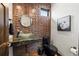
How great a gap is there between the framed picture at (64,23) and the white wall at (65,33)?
3cm

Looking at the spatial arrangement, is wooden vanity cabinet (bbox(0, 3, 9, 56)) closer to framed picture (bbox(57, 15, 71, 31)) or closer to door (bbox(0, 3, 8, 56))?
door (bbox(0, 3, 8, 56))

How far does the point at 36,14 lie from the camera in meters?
1.34

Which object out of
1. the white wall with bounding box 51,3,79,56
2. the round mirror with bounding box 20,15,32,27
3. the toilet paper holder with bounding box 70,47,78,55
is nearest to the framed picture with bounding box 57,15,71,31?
the white wall with bounding box 51,3,79,56

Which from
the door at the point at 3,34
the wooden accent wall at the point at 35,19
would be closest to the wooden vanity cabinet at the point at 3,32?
the door at the point at 3,34

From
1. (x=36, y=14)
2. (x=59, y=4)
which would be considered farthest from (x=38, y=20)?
(x=59, y=4)

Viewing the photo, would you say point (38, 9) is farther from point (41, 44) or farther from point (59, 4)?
point (41, 44)

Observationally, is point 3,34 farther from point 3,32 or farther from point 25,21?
point 25,21

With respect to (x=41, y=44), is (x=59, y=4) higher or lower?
higher

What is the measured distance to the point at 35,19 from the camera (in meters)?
1.34

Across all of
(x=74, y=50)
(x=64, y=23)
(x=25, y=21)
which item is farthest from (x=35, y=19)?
(x=74, y=50)

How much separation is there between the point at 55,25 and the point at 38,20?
0.63 ft

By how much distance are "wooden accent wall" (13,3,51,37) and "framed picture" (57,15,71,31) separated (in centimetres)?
12

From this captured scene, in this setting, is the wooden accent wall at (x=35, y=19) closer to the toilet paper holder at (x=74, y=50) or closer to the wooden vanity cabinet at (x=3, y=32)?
the wooden vanity cabinet at (x=3, y=32)

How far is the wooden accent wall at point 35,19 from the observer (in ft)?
4.35
